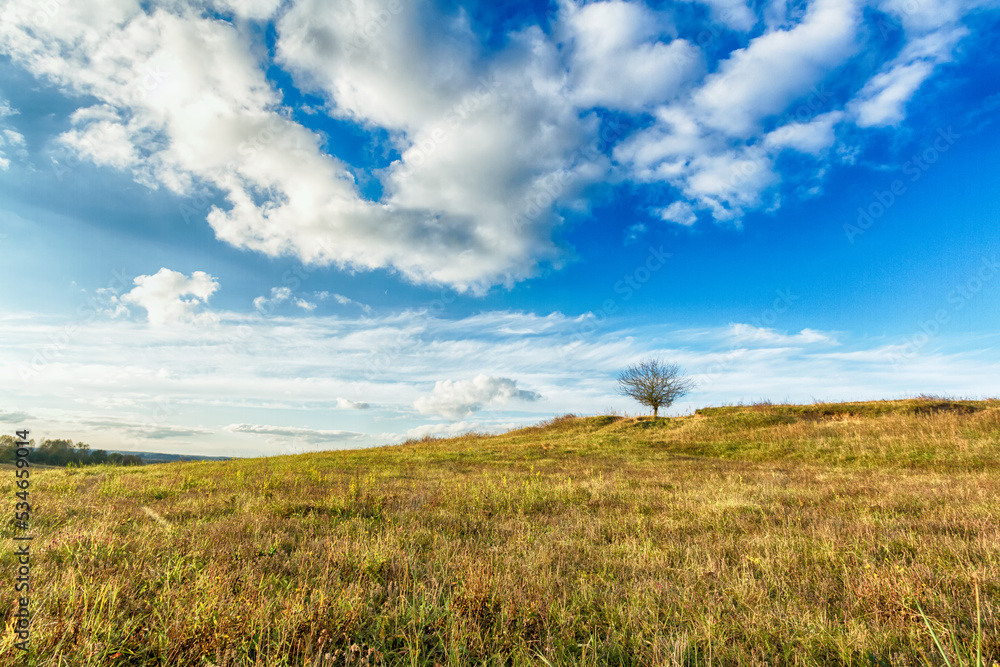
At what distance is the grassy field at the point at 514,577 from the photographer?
338 centimetres

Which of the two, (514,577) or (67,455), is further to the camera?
(67,455)

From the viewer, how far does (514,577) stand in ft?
15.5

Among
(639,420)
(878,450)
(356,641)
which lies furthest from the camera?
(639,420)

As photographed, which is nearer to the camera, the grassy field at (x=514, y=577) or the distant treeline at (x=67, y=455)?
the grassy field at (x=514, y=577)

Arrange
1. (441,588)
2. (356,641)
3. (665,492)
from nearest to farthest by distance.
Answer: (356,641) → (441,588) → (665,492)

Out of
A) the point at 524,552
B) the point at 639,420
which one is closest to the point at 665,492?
the point at 524,552

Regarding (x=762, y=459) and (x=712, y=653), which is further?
(x=762, y=459)

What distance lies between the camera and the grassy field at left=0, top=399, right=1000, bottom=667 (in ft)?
11.1

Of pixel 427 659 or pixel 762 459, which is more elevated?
pixel 427 659

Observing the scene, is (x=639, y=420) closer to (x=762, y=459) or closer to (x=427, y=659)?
(x=762, y=459)

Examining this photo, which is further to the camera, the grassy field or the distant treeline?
the distant treeline

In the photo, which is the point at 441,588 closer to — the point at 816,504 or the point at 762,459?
the point at 816,504

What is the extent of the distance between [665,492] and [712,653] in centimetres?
826

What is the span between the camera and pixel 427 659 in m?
3.38
